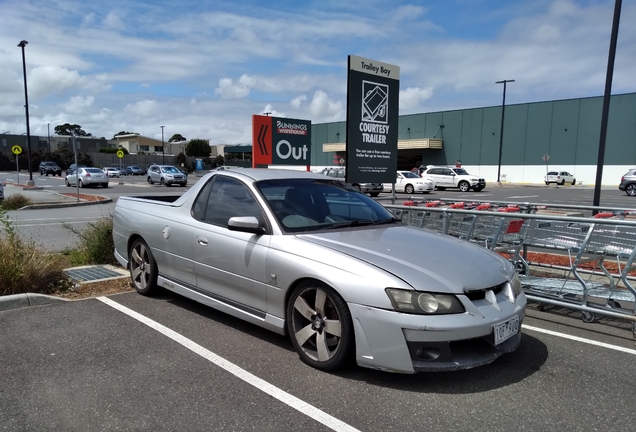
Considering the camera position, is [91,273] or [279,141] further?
[279,141]

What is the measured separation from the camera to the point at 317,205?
493cm

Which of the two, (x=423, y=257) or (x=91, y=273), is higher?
(x=423, y=257)

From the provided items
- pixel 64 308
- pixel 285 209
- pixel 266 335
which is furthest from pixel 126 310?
pixel 285 209

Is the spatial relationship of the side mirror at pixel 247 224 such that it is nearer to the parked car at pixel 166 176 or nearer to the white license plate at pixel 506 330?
the white license plate at pixel 506 330

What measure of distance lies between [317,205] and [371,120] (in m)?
4.98

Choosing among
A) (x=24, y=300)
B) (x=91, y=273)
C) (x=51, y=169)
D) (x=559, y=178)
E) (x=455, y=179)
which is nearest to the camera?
(x=24, y=300)

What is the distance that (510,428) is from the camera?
3.05m

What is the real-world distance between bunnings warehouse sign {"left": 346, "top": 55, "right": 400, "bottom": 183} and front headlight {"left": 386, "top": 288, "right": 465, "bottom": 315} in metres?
5.48

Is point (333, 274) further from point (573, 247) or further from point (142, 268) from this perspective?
point (573, 247)

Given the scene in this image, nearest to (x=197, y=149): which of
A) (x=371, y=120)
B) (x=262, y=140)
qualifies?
(x=262, y=140)

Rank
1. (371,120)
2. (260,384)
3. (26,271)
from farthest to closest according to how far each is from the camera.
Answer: (371,120)
(26,271)
(260,384)

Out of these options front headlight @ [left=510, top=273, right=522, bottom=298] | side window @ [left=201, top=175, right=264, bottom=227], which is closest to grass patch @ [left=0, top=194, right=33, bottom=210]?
side window @ [left=201, top=175, right=264, bottom=227]

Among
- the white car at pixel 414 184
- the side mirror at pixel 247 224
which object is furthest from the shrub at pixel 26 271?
the white car at pixel 414 184

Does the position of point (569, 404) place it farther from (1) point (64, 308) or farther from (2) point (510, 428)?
(1) point (64, 308)
